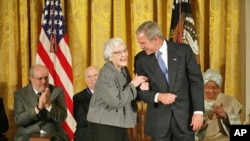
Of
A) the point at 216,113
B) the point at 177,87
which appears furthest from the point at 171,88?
the point at 216,113

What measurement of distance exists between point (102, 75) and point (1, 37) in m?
2.59

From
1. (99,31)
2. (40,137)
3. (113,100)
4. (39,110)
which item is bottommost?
(40,137)

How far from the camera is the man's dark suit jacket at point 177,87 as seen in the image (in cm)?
333

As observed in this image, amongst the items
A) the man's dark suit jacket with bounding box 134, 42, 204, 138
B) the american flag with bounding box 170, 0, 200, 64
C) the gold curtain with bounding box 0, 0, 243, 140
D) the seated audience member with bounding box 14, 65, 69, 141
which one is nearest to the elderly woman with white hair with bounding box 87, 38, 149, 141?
the man's dark suit jacket with bounding box 134, 42, 204, 138

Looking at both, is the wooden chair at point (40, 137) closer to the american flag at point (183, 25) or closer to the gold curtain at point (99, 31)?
the gold curtain at point (99, 31)

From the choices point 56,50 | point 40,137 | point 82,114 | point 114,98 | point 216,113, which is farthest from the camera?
point 56,50

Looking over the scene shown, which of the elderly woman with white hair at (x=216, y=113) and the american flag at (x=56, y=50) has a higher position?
the american flag at (x=56, y=50)

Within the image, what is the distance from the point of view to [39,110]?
433 cm

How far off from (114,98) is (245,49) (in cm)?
269


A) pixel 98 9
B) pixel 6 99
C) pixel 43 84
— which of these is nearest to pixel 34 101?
pixel 43 84

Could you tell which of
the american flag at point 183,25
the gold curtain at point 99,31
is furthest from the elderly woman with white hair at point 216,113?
the gold curtain at point 99,31

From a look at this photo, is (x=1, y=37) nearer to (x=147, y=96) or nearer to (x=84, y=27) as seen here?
(x=84, y=27)

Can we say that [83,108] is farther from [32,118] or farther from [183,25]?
[183,25]

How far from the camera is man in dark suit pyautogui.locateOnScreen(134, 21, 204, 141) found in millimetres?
3322
